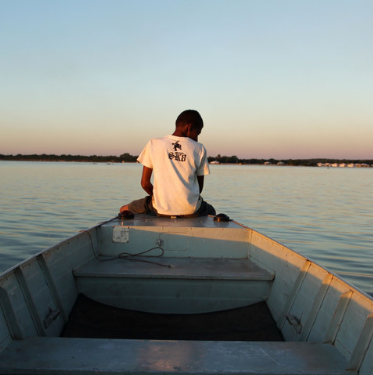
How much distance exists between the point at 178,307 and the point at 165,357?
151 cm

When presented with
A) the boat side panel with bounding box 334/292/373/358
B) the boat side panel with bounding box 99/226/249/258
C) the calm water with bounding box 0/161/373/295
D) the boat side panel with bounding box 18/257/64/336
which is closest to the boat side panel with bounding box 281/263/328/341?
the boat side panel with bounding box 334/292/373/358

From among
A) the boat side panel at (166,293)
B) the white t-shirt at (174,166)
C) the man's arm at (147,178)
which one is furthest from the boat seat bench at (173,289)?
the man's arm at (147,178)

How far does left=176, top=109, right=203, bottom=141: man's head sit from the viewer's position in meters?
5.06

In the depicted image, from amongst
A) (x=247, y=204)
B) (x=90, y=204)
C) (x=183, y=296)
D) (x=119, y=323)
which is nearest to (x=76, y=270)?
(x=119, y=323)

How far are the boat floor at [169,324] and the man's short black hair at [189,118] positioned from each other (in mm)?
2577

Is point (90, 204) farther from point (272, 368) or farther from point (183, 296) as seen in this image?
point (272, 368)

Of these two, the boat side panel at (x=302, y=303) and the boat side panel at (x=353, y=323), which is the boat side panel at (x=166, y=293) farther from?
the boat side panel at (x=353, y=323)

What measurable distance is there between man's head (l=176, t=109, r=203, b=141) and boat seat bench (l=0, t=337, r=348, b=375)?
3.35 metres

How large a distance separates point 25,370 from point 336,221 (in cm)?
1248

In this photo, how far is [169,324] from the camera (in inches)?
130

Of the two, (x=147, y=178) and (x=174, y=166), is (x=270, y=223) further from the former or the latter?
(x=174, y=166)

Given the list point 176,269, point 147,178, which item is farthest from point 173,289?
point 147,178

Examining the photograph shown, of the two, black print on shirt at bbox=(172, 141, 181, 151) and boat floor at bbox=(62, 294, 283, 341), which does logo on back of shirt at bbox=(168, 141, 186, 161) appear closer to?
black print on shirt at bbox=(172, 141, 181, 151)

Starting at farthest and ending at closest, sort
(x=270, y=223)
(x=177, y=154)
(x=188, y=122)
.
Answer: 1. (x=270, y=223)
2. (x=188, y=122)
3. (x=177, y=154)
